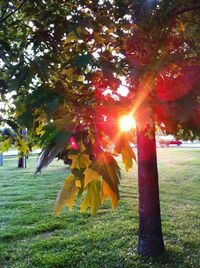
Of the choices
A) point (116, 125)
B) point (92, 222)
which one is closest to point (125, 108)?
point (116, 125)

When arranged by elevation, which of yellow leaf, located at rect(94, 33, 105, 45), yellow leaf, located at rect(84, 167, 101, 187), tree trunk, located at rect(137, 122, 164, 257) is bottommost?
tree trunk, located at rect(137, 122, 164, 257)

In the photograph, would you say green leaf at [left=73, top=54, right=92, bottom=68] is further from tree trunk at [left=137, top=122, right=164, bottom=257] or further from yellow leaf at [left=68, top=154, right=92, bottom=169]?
tree trunk at [left=137, top=122, right=164, bottom=257]

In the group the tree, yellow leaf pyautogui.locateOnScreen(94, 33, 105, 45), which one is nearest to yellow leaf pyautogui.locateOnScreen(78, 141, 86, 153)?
the tree

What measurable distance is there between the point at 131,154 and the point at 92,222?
626 centimetres

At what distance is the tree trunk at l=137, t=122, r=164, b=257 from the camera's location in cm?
545

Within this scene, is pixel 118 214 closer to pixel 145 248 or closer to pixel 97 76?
pixel 145 248

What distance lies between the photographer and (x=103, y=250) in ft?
19.2

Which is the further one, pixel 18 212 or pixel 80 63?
pixel 18 212

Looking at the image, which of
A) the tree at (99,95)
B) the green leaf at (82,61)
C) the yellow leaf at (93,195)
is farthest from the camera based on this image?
the yellow leaf at (93,195)

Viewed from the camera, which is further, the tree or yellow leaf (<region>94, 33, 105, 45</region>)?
yellow leaf (<region>94, 33, 105, 45</region>)

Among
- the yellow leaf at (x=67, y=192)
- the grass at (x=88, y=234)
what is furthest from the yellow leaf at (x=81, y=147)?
the grass at (x=88, y=234)

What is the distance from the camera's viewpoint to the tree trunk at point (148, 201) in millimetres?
5449

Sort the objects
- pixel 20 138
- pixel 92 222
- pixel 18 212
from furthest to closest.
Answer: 1. pixel 18 212
2. pixel 92 222
3. pixel 20 138

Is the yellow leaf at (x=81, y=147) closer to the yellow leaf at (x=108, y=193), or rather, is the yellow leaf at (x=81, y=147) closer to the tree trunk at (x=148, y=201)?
the yellow leaf at (x=108, y=193)
